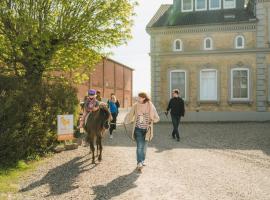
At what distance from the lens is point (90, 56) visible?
55.2 ft

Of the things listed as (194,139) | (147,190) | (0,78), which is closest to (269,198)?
(147,190)

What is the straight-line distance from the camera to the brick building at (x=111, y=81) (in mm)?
42338

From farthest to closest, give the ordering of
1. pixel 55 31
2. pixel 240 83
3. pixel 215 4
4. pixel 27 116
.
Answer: pixel 215 4 → pixel 240 83 → pixel 55 31 → pixel 27 116

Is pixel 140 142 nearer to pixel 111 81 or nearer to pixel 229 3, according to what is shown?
pixel 229 3

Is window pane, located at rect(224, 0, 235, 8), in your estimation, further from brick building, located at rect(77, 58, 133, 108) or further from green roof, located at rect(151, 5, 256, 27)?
brick building, located at rect(77, 58, 133, 108)

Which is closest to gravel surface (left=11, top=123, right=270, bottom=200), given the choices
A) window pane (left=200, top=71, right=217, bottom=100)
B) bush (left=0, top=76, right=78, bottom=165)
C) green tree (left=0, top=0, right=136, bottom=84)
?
bush (left=0, top=76, right=78, bottom=165)

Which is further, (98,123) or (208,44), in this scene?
(208,44)

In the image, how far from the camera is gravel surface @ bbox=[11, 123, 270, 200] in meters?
6.65

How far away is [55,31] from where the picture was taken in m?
14.8

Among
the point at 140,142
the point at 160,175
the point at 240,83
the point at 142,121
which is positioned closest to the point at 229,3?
the point at 240,83

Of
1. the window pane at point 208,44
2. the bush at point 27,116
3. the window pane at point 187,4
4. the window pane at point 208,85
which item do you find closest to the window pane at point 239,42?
the window pane at point 208,44

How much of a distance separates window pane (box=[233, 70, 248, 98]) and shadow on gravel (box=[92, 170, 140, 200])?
1807 centimetres

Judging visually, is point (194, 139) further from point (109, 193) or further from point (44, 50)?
point (109, 193)

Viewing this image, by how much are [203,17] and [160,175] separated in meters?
20.2
